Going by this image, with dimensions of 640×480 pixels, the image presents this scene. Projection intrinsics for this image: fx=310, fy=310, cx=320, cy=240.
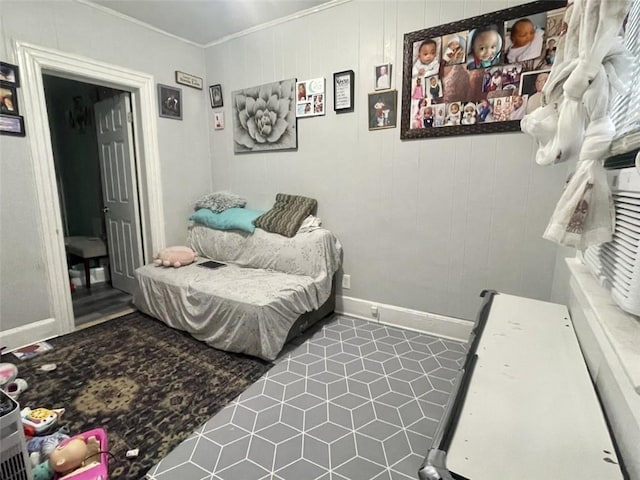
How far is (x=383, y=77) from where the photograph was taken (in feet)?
8.04

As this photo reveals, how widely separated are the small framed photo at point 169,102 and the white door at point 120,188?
11.6 inches

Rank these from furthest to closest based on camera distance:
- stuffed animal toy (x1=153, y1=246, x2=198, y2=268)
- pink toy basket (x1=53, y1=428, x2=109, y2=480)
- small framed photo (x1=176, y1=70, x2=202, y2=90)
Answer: small framed photo (x1=176, y1=70, x2=202, y2=90)
stuffed animal toy (x1=153, y1=246, x2=198, y2=268)
pink toy basket (x1=53, y1=428, x2=109, y2=480)

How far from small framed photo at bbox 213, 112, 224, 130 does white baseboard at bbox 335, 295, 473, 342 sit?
2.28 m

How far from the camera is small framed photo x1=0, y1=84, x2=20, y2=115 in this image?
2.20 meters

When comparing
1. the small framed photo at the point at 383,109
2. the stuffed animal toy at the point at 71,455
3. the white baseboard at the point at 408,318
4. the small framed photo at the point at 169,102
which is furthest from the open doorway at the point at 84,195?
the small framed photo at the point at 383,109

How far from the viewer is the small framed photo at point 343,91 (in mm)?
2590

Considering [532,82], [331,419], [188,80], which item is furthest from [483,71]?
[188,80]

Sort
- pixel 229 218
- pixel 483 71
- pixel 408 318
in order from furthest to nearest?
pixel 229 218 → pixel 408 318 → pixel 483 71

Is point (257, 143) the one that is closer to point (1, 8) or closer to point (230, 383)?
point (1, 8)

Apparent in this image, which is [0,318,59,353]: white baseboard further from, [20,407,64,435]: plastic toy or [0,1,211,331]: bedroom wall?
[20,407,64,435]: plastic toy

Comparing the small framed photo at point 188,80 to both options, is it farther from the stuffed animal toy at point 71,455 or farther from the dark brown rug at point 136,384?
the stuffed animal toy at point 71,455

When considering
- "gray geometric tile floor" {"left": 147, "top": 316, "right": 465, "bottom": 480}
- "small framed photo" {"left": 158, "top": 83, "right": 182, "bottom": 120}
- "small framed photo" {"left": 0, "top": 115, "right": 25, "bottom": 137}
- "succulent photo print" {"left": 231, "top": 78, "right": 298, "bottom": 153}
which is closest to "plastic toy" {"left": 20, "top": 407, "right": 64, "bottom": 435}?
"gray geometric tile floor" {"left": 147, "top": 316, "right": 465, "bottom": 480}

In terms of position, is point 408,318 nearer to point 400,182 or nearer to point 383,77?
point 400,182

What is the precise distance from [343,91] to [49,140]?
2.39 metres
